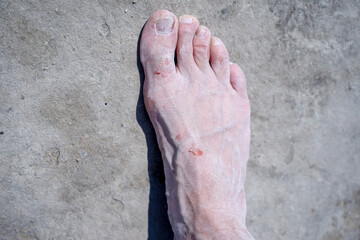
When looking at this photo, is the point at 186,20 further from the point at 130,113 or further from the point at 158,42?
the point at 130,113

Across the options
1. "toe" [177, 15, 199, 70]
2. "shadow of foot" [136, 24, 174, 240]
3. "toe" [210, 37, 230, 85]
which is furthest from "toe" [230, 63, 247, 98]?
Result: "shadow of foot" [136, 24, 174, 240]

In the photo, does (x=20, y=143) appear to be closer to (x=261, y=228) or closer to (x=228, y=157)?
(x=228, y=157)

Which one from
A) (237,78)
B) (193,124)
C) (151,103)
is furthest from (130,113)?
(237,78)

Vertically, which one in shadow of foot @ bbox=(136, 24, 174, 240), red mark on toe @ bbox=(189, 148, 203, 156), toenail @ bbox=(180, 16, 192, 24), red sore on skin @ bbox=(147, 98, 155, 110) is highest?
toenail @ bbox=(180, 16, 192, 24)

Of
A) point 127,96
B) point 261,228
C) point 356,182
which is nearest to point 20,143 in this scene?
point 127,96

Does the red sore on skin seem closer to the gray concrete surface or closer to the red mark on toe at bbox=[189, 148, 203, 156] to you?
the gray concrete surface

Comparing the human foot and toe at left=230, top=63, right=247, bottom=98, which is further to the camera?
toe at left=230, top=63, right=247, bottom=98
